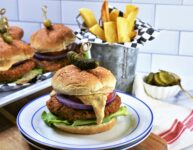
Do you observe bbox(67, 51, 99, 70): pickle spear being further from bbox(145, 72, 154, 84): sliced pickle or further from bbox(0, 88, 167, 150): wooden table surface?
bbox(145, 72, 154, 84): sliced pickle

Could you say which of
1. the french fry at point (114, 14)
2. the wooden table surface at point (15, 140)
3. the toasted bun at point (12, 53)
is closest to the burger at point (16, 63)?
the toasted bun at point (12, 53)

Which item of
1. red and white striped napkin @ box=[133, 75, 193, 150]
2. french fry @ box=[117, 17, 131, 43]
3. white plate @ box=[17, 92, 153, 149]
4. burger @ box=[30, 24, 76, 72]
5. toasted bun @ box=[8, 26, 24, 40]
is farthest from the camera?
toasted bun @ box=[8, 26, 24, 40]

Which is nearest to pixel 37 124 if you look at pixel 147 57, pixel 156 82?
pixel 156 82

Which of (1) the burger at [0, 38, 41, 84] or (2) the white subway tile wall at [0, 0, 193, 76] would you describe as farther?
(2) the white subway tile wall at [0, 0, 193, 76]

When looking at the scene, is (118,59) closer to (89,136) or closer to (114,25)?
(114,25)

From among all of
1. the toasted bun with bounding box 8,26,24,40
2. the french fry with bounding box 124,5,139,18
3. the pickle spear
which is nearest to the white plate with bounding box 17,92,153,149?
the pickle spear

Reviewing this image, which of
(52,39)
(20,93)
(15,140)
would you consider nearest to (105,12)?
(52,39)
